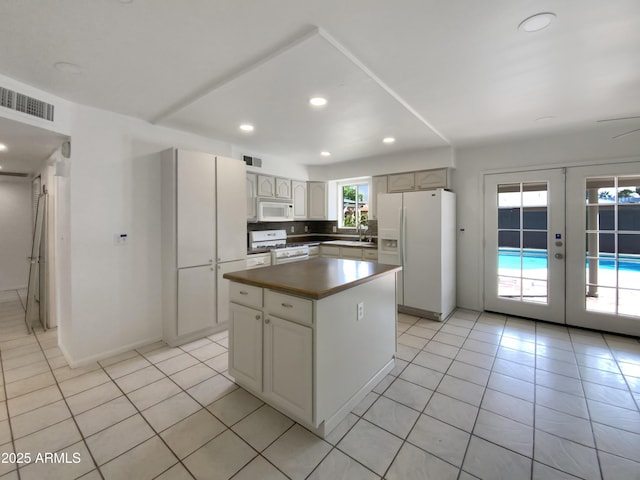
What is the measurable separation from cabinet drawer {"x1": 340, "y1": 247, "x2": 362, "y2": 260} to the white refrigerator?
574 millimetres

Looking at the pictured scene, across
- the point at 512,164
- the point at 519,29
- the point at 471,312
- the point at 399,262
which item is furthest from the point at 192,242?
the point at 512,164

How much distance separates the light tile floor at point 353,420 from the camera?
1.58 metres

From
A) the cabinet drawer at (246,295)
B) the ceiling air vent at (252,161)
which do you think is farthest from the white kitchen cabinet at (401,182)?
the cabinet drawer at (246,295)

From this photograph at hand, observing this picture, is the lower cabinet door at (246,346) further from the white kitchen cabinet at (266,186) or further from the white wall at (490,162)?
the white wall at (490,162)

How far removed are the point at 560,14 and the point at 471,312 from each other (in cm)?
369

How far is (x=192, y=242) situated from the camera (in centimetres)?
318

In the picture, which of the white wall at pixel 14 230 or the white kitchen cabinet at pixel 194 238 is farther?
the white wall at pixel 14 230

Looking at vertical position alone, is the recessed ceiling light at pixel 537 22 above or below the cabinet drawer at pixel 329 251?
above

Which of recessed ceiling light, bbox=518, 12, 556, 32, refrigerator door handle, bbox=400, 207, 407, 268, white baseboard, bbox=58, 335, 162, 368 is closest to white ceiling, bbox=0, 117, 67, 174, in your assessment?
white baseboard, bbox=58, 335, 162, 368

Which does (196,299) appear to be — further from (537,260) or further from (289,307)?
(537,260)

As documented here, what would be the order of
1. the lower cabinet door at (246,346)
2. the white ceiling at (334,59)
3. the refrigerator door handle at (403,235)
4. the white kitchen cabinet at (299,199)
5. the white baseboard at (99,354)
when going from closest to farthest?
the white ceiling at (334,59) < the lower cabinet door at (246,346) < the white baseboard at (99,354) < the refrigerator door handle at (403,235) < the white kitchen cabinet at (299,199)

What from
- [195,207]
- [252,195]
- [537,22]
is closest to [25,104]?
[195,207]

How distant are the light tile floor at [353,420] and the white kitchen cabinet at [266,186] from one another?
259 cm

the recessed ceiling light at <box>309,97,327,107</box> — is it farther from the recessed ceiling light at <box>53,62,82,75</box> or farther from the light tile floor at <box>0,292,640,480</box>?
the light tile floor at <box>0,292,640,480</box>
